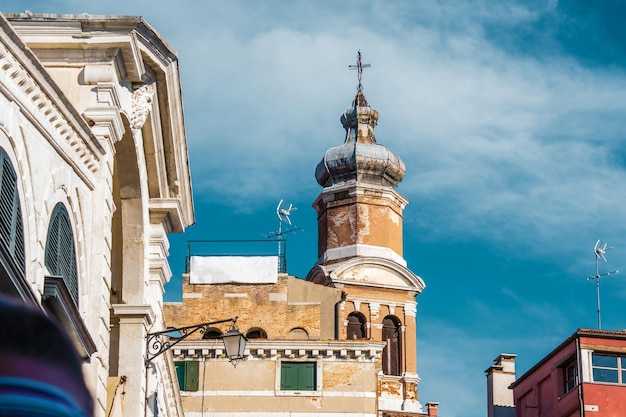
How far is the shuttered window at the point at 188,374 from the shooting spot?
42.4 meters

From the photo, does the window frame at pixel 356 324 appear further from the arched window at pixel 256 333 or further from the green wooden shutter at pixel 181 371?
the green wooden shutter at pixel 181 371

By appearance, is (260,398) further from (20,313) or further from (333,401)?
(20,313)

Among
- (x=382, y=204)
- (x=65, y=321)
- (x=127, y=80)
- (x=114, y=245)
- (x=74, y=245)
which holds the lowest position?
(x=65, y=321)

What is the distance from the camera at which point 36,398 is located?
2.55 feet

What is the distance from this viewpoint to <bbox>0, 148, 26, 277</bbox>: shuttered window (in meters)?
8.24

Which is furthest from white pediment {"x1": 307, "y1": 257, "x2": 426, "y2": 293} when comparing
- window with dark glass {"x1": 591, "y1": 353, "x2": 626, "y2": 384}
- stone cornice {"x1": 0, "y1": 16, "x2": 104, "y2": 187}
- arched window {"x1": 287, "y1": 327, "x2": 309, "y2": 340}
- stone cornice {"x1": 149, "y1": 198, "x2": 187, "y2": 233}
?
stone cornice {"x1": 0, "y1": 16, "x2": 104, "y2": 187}

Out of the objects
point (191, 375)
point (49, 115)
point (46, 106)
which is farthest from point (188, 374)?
point (46, 106)

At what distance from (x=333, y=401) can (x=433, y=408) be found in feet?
38.5

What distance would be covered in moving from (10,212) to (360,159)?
53422mm

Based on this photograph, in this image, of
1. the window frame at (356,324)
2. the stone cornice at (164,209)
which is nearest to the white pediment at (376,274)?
the window frame at (356,324)

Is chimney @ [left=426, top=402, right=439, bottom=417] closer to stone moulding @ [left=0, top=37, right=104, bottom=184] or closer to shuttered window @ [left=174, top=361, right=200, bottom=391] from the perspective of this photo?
shuttered window @ [left=174, top=361, right=200, bottom=391]

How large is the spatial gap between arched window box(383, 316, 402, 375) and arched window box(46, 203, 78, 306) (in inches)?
1755

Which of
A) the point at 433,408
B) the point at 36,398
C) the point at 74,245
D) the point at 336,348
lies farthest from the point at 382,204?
the point at 36,398

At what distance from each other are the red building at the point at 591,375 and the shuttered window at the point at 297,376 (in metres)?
9.56
